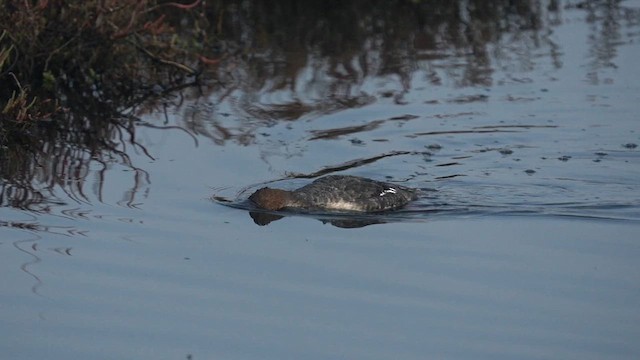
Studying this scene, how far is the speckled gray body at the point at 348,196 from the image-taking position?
9.88 meters

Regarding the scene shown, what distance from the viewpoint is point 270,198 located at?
974 cm

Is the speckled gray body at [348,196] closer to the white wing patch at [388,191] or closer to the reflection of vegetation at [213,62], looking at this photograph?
the white wing patch at [388,191]

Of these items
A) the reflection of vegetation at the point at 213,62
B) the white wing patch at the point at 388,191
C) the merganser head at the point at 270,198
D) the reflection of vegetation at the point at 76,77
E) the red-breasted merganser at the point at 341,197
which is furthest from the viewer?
the reflection of vegetation at the point at 213,62

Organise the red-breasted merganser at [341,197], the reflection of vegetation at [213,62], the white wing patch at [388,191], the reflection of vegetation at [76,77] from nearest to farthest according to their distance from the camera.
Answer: the red-breasted merganser at [341,197] → the white wing patch at [388,191] → the reflection of vegetation at [76,77] → the reflection of vegetation at [213,62]

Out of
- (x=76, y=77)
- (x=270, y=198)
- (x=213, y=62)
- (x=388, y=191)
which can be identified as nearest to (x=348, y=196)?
(x=388, y=191)

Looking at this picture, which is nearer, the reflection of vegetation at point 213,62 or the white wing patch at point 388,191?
the white wing patch at point 388,191

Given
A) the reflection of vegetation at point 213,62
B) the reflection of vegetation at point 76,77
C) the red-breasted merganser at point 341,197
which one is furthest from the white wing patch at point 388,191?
the reflection of vegetation at point 76,77

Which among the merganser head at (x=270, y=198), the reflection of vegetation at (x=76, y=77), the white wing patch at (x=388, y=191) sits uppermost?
the reflection of vegetation at (x=76, y=77)

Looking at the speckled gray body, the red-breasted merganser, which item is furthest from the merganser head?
the speckled gray body

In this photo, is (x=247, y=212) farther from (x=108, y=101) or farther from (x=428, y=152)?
(x=108, y=101)

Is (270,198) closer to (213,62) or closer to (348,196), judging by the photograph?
(348,196)

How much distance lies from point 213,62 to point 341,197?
3.82 meters

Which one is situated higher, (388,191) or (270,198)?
(388,191)

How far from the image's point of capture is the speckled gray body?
9883 mm
